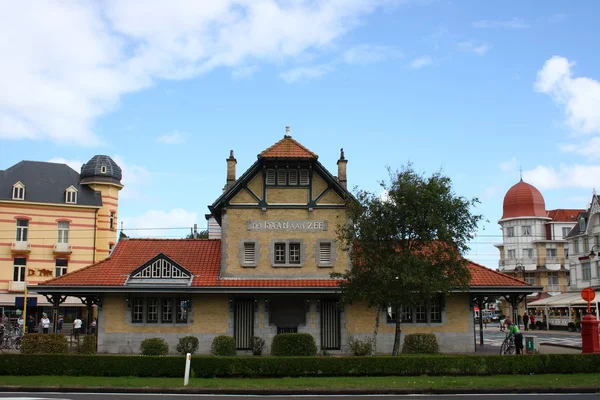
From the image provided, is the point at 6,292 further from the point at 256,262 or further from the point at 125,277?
the point at 256,262

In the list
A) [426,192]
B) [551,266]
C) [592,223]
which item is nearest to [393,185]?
[426,192]

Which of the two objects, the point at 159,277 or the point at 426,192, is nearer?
the point at 426,192

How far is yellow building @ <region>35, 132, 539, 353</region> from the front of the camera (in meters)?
28.1

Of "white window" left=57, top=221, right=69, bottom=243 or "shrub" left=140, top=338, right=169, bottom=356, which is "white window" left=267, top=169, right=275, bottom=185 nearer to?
"shrub" left=140, top=338, right=169, bottom=356

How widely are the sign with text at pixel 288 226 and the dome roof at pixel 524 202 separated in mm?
62059

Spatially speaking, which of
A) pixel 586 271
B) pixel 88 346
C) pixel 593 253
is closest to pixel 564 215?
pixel 586 271

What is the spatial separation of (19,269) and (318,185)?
30.2 meters

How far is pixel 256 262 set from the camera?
28984mm

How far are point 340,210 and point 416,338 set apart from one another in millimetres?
6838

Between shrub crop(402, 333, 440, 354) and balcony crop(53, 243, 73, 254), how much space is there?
31992mm

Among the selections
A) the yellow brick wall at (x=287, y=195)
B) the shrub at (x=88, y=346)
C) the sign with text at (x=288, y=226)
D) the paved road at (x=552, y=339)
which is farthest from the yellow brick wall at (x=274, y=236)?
the paved road at (x=552, y=339)

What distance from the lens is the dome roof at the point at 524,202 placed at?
84.1 metres

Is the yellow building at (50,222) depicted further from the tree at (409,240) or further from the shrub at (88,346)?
the tree at (409,240)

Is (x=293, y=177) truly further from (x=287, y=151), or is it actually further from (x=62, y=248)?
(x=62, y=248)
